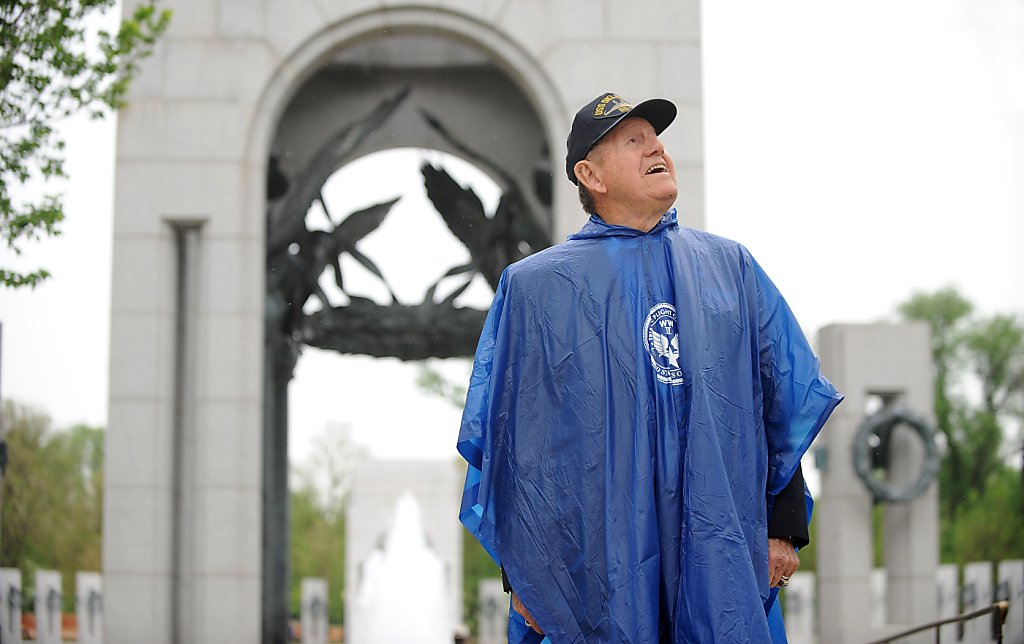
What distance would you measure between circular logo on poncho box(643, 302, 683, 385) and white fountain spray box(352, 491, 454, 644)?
70.5ft

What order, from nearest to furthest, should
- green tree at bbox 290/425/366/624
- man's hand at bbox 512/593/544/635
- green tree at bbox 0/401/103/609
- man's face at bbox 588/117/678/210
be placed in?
man's hand at bbox 512/593/544/635, man's face at bbox 588/117/678/210, green tree at bbox 0/401/103/609, green tree at bbox 290/425/366/624

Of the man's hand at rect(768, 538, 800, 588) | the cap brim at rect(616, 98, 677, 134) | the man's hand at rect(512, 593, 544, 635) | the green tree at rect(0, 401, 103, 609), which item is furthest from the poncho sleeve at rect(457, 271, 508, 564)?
the green tree at rect(0, 401, 103, 609)

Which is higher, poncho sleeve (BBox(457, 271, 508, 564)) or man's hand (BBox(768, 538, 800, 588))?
poncho sleeve (BBox(457, 271, 508, 564))

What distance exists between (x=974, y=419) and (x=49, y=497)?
3327 cm

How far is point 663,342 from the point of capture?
3887 mm

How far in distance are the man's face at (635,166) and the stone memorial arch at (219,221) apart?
8133mm

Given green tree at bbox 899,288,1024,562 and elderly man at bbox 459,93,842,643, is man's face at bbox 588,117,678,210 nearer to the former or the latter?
elderly man at bbox 459,93,842,643

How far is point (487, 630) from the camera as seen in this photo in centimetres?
2773

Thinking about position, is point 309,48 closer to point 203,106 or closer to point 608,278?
point 203,106

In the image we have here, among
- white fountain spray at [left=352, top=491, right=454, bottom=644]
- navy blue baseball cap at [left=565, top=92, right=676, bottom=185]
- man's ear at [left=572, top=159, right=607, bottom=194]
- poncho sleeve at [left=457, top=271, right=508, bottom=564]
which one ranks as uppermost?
navy blue baseball cap at [left=565, top=92, right=676, bottom=185]

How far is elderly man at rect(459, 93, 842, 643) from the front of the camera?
369cm

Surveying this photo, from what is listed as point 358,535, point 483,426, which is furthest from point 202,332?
point 358,535

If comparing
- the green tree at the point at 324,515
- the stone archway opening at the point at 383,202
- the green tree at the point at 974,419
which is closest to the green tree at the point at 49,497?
the stone archway opening at the point at 383,202

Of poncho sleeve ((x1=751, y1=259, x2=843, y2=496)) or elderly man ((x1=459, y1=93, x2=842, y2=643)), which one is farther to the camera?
poncho sleeve ((x1=751, y1=259, x2=843, y2=496))
